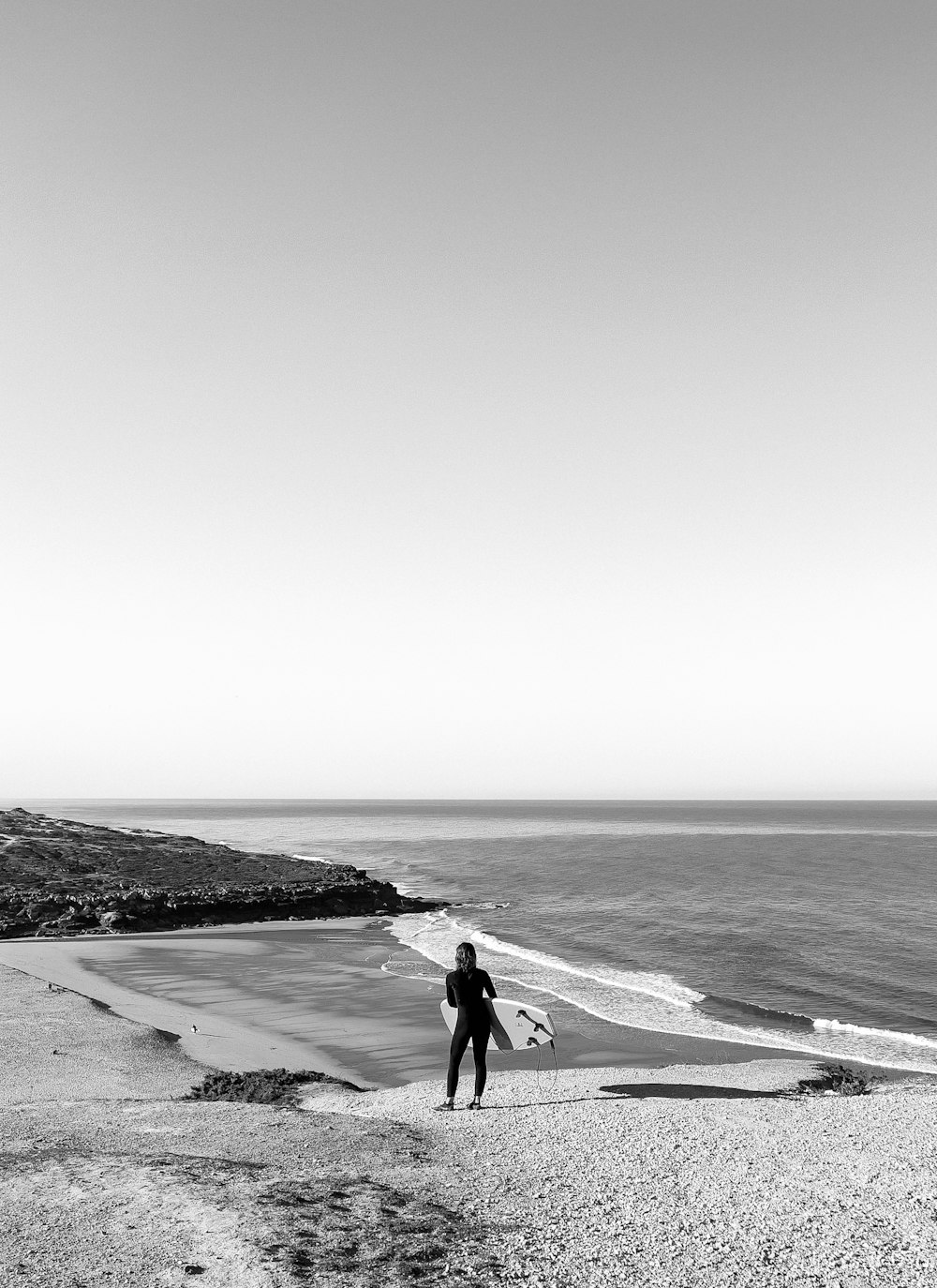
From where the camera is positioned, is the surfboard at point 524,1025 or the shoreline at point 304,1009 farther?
the shoreline at point 304,1009

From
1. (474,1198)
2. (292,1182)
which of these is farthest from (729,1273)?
(292,1182)

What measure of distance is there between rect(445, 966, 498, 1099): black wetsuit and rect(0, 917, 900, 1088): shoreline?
449cm

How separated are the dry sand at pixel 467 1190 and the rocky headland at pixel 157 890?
2688 cm

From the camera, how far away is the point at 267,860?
65.2 metres

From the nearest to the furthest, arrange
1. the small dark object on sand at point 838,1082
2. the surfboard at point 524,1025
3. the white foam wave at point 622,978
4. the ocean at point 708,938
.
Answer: the surfboard at point 524,1025 < the small dark object on sand at point 838,1082 < the ocean at point 708,938 < the white foam wave at point 622,978

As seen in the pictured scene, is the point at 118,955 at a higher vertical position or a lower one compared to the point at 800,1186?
lower

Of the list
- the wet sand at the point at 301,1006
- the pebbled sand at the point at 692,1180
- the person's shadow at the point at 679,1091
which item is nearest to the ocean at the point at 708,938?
the wet sand at the point at 301,1006

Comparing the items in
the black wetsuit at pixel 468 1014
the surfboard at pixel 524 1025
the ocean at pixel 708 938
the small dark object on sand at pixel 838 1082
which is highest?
the black wetsuit at pixel 468 1014

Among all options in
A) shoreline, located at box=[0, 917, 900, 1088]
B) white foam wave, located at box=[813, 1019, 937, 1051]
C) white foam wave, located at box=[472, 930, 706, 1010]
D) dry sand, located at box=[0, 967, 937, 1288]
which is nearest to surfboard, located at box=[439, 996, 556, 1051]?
dry sand, located at box=[0, 967, 937, 1288]

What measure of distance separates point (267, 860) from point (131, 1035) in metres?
45.4

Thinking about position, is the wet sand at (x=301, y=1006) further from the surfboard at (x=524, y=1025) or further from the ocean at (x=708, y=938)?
the surfboard at (x=524, y=1025)

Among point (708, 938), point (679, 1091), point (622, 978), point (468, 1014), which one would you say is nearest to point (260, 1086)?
point (468, 1014)

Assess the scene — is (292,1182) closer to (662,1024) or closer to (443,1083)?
(443,1083)

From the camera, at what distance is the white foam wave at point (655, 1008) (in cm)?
2256
